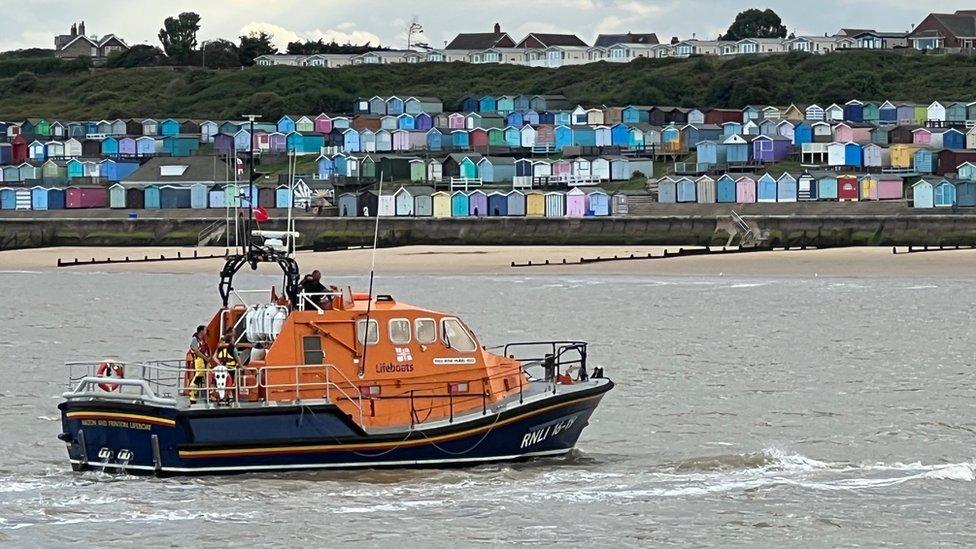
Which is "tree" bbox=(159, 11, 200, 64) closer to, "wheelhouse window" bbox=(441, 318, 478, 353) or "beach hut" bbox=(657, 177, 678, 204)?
"beach hut" bbox=(657, 177, 678, 204)

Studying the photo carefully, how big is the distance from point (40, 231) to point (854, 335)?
Result: 5013 centimetres

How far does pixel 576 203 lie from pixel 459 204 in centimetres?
533

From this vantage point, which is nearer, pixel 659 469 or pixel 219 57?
pixel 659 469

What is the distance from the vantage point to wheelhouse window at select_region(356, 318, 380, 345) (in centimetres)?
1914

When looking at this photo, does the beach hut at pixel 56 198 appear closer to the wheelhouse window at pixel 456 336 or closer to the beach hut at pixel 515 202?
the beach hut at pixel 515 202

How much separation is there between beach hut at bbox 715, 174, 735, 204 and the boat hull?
56.5 meters

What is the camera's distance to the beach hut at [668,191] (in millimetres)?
75375

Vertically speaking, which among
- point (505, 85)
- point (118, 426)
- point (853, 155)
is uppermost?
point (505, 85)

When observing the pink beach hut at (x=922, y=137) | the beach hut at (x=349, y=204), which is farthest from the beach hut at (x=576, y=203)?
the pink beach hut at (x=922, y=137)

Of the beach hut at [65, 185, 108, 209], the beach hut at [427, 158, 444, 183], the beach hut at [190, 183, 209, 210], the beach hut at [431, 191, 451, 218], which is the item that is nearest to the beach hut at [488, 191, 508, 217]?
the beach hut at [431, 191, 451, 218]

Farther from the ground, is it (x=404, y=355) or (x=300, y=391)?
(x=404, y=355)

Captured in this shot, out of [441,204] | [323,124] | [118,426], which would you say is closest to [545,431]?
[118,426]

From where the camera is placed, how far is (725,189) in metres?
75.2

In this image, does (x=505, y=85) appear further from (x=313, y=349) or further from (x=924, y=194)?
(x=313, y=349)
